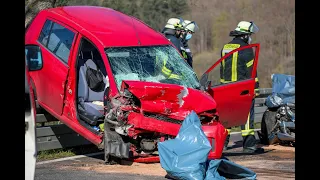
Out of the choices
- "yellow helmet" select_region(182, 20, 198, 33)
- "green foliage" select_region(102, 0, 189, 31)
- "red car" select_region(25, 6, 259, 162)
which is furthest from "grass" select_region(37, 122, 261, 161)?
"green foliage" select_region(102, 0, 189, 31)

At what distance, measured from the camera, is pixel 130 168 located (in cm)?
866

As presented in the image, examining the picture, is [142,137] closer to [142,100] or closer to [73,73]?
[142,100]

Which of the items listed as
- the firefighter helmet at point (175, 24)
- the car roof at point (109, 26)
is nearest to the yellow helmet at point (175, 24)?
the firefighter helmet at point (175, 24)

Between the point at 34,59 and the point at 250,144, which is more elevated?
the point at 34,59

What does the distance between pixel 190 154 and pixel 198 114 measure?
3.64 ft

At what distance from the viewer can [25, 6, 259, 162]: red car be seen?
336 inches

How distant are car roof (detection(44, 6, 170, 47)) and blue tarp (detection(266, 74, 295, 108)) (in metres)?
Result: 2.44

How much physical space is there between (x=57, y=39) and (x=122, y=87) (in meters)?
1.73

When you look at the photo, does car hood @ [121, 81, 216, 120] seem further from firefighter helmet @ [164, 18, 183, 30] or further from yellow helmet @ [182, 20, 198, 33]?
yellow helmet @ [182, 20, 198, 33]

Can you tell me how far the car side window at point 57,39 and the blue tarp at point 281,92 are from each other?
3.76 meters

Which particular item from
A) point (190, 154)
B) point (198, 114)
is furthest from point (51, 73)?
point (190, 154)

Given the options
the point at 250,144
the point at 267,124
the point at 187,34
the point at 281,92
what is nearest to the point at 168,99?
the point at 250,144

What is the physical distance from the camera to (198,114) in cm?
851

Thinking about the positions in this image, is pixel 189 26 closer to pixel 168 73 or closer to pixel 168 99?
pixel 168 73
